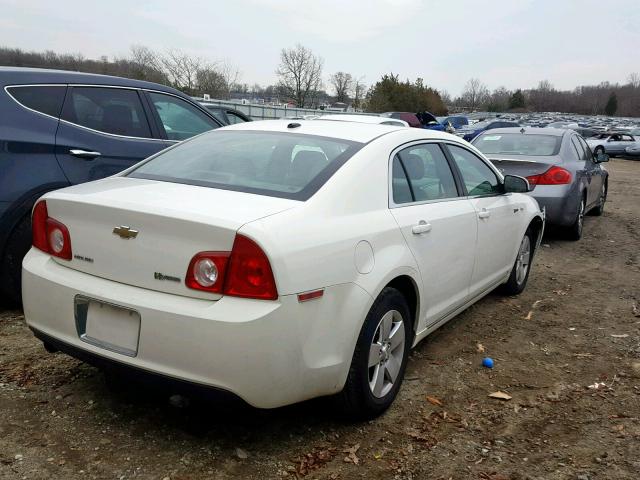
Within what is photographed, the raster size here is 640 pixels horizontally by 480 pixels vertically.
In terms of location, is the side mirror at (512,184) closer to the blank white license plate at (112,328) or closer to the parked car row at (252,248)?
the parked car row at (252,248)

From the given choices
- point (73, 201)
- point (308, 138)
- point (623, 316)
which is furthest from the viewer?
point (623, 316)

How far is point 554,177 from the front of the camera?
734cm

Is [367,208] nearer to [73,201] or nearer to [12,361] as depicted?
[73,201]

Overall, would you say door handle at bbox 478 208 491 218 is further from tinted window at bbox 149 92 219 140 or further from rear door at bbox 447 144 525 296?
tinted window at bbox 149 92 219 140

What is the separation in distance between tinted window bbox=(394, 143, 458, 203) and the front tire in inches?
29.6

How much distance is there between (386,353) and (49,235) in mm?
1818

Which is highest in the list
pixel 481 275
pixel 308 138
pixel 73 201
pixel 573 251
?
pixel 308 138

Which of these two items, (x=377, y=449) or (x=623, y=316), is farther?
(x=623, y=316)

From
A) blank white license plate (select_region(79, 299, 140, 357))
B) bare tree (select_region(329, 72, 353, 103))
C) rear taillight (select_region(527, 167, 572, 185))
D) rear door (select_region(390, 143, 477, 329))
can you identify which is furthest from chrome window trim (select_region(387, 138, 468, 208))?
bare tree (select_region(329, 72, 353, 103))

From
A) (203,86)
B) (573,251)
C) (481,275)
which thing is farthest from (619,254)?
(203,86)

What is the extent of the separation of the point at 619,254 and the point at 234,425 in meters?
6.31

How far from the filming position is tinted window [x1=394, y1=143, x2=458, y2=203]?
135 inches

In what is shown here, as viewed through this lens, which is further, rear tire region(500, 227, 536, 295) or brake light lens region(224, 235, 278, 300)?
rear tire region(500, 227, 536, 295)

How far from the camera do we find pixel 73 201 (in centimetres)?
269
